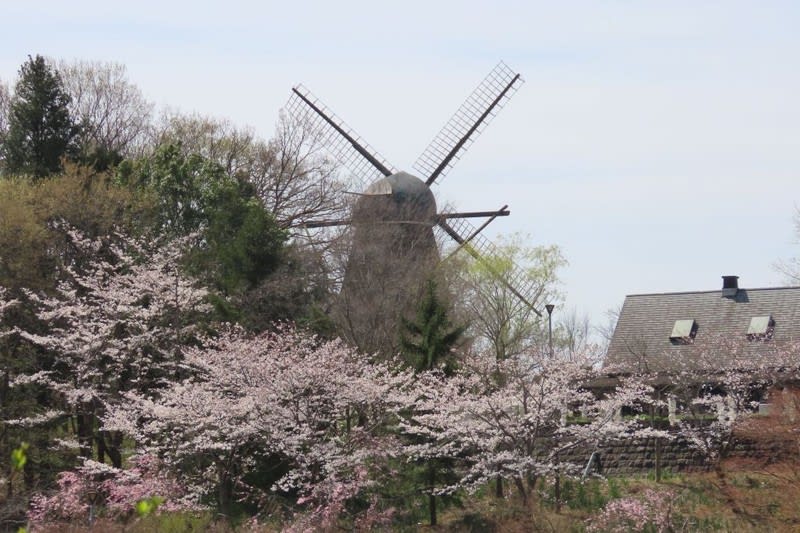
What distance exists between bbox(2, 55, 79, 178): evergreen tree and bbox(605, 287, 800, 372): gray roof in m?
20.8

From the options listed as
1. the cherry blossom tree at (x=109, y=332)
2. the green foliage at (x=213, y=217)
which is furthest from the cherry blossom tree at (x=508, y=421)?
the green foliage at (x=213, y=217)

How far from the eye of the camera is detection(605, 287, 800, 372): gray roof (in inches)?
1496

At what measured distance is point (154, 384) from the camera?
33438 mm

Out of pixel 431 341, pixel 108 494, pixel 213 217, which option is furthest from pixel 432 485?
pixel 213 217

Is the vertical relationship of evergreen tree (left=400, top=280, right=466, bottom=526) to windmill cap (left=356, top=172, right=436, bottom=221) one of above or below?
below

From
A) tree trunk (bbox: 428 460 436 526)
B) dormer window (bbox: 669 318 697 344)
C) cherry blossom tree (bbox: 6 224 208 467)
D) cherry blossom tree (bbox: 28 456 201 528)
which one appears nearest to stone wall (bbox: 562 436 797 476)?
tree trunk (bbox: 428 460 436 526)

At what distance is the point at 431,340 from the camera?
99.5 feet

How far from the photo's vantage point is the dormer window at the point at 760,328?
3860 centimetres

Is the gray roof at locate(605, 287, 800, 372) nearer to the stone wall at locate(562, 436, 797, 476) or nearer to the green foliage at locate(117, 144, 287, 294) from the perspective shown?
the stone wall at locate(562, 436, 797, 476)

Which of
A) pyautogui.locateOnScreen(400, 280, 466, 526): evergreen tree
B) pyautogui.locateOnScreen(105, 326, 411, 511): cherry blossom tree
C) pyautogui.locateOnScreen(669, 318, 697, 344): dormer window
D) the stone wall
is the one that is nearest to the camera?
pyautogui.locateOnScreen(105, 326, 411, 511): cherry blossom tree

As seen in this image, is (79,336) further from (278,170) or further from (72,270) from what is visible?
(278,170)

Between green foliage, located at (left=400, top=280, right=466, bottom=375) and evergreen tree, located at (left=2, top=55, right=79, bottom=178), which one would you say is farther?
evergreen tree, located at (left=2, top=55, right=79, bottom=178)

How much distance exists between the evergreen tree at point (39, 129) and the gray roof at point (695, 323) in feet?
68.2

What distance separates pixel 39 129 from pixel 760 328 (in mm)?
26226
